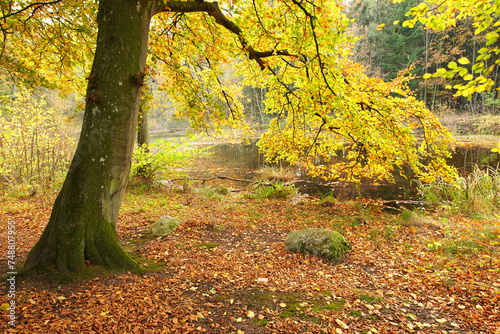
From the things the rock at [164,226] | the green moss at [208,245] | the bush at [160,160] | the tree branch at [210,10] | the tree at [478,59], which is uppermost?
the tree branch at [210,10]

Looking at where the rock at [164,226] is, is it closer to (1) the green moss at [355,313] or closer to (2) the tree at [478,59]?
(1) the green moss at [355,313]

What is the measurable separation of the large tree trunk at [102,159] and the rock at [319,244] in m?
2.92

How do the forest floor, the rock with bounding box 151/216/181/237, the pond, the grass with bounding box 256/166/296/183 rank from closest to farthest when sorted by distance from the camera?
the forest floor < the rock with bounding box 151/216/181/237 < the pond < the grass with bounding box 256/166/296/183

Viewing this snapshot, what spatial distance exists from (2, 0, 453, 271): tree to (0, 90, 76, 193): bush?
345 cm

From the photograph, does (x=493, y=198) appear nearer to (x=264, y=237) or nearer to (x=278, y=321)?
(x=264, y=237)

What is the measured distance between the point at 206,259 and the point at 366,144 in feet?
12.9

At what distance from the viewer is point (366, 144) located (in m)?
5.36

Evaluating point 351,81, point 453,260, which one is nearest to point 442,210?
point 453,260

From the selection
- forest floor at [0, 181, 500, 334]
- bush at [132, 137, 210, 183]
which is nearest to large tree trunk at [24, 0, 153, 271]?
forest floor at [0, 181, 500, 334]

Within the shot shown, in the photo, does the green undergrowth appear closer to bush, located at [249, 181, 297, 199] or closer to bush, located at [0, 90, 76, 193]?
bush, located at [249, 181, 297, 199]

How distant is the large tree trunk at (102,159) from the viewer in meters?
2.84

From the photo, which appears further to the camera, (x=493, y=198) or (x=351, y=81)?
(x=493, y=198)

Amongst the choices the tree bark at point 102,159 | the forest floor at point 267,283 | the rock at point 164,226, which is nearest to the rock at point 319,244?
the forest floor at point 267,283

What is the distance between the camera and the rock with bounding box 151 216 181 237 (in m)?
4.82
